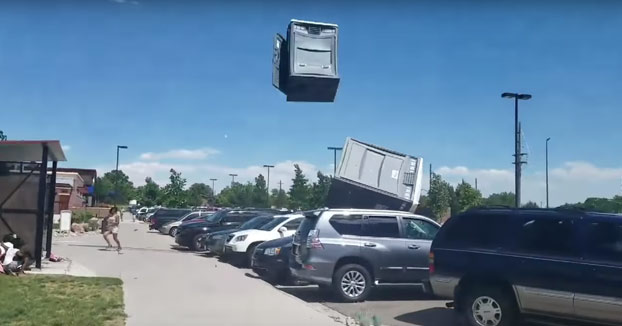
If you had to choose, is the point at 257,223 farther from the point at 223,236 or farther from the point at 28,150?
the point at 28,150

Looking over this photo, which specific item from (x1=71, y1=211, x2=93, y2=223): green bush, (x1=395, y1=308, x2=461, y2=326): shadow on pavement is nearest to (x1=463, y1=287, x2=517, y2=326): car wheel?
(x1=395, y1=308, x2=461, y2=326): shadow on pavement

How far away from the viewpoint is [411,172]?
915 inches

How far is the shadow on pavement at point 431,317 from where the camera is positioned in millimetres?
10641

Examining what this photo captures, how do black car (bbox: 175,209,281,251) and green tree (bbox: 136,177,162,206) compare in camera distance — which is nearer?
black car (bbox: 175,209,281,251)

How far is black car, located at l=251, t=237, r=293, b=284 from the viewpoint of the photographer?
1526 centimetres

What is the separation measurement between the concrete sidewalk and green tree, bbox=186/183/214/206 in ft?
218

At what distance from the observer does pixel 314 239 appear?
503 inches

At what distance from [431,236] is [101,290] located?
21.6ft

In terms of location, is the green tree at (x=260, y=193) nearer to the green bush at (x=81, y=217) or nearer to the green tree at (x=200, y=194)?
the green tree at (x=200, y=194)

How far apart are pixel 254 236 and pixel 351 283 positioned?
7.03m

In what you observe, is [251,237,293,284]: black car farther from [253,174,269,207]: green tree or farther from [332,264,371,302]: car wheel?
[253,174,269,207]: green tree

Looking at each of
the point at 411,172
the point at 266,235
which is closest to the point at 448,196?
the point at 411,172

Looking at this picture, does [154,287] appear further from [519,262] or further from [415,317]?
[519,262]

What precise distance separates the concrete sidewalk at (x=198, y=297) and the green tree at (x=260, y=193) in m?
49.7
